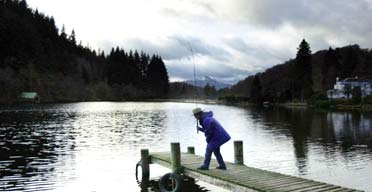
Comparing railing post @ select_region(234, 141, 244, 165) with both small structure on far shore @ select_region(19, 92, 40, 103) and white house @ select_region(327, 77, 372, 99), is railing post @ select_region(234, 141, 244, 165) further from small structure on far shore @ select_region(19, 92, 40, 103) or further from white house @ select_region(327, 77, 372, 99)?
small structure on far shore @ select_region(19, 92, 40, 103)

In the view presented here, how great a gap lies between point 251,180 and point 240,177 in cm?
71

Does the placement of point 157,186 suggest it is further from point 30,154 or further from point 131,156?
point 30,154

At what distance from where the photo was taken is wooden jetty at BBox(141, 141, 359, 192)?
14734mm

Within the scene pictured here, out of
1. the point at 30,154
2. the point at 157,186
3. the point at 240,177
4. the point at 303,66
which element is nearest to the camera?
the point at 240,177

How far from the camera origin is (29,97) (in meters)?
164

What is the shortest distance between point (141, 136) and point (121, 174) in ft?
71.4

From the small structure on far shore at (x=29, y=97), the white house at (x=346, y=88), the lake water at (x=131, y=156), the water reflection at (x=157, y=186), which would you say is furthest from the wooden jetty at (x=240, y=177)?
the small structure on far shore at (x=29, y=97)

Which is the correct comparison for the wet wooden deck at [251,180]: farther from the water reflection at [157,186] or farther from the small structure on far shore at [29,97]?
the small structure on far shore at [29,97]

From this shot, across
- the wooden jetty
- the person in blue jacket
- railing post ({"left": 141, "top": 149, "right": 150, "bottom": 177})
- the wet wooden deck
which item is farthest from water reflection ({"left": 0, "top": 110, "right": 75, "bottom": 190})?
the person in blue jacket

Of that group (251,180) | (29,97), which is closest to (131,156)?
(251,180)

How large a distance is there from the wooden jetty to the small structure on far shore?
494 feet

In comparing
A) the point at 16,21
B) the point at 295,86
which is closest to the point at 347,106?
the point at 295,86

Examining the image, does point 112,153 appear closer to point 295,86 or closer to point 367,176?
point 367,176

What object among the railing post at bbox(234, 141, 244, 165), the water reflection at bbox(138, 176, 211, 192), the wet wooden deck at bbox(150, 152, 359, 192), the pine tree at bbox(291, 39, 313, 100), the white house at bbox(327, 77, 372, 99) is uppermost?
the pine tree at bbox(291, 39, 313, 100)
